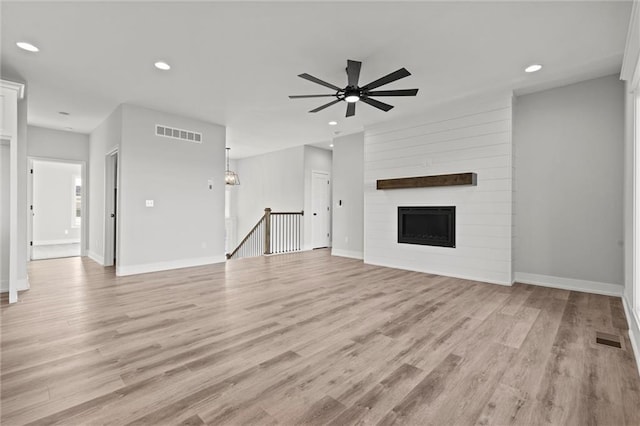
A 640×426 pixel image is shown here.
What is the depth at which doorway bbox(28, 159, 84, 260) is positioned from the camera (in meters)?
9.32

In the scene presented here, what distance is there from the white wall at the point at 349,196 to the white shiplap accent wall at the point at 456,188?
36.0 inches

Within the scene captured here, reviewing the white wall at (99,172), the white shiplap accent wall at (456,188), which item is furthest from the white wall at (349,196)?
the white wall at (99,172)

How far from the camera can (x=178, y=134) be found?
573 centimetres

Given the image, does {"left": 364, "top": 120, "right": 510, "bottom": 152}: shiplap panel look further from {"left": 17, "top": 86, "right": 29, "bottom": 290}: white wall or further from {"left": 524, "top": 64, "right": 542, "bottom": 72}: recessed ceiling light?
{"left": 17, "top": 86, "right": 29, "bottom": 290}: white wall

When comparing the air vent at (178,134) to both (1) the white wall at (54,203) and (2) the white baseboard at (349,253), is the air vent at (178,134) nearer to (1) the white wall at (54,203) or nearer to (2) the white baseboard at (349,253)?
(2) the white baseboard at (349,253)

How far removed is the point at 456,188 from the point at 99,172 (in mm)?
7257

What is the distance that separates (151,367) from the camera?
2.11 metres

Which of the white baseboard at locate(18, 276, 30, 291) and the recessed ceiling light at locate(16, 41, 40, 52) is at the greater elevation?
the recessed ceiling light at locate(16, 41, 40, 52)

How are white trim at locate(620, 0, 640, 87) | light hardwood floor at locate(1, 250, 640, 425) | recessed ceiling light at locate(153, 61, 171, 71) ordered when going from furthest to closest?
1. recessed ceiling light at locate(153, 61, 171, 71)
2. white trim at locate(620, 0, 640, 87)
3. light hardwood floor at locate(1, 250, 640, 425)

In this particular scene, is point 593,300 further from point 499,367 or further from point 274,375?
point 274,375

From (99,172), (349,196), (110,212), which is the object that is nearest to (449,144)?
(349,196)

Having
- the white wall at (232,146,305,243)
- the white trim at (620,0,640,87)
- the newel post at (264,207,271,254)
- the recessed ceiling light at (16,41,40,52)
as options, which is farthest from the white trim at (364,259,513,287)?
the recessed ceiling light at (16,41,40,52)

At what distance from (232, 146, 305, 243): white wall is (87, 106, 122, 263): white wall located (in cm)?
438

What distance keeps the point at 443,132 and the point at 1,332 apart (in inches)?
245
